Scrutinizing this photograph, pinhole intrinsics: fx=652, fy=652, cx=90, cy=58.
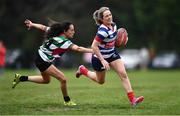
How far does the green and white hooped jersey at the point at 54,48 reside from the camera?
14.0 metres

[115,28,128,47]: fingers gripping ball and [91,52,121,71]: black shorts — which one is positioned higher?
[115,28,128,47]: fingers gripping ball

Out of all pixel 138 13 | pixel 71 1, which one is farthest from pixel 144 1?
pixel 71 1

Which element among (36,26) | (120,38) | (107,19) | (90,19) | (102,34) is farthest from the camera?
(90,19)

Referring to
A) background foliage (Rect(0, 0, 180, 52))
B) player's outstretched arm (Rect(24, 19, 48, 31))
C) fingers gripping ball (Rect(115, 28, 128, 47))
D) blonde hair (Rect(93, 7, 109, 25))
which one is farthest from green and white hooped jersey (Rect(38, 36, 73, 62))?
background foliage (Rect(0, 0, 180, 52))

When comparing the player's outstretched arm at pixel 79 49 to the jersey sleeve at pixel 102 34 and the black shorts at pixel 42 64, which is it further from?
the black shorts at pixel 42 64

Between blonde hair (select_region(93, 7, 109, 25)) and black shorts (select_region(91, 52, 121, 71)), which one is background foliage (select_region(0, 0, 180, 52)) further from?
blonde hair (select_region(93, 7, 109, 25))

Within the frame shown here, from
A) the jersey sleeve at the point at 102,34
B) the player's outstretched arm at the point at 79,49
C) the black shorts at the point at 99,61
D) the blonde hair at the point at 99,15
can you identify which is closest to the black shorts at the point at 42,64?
the player's outstretched arm at the point at 79,49

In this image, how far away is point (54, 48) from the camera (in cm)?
1409

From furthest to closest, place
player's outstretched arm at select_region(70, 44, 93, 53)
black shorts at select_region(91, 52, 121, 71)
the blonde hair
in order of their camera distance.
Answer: black shorts at select_region(91, 52, 121, 71), the blonde hair, player's outstretched arm at select_region(70, 44, 93, 53)

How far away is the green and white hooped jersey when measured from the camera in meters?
14.0

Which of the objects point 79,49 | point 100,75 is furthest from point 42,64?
point 100,75

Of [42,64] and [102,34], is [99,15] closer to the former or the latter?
[102,34]

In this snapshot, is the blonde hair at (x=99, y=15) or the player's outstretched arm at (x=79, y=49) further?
the blonde hair at (x=99, y=15)

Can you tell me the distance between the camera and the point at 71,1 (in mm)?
62344
